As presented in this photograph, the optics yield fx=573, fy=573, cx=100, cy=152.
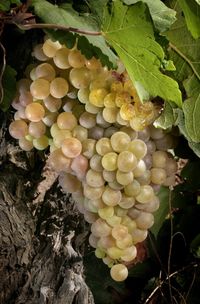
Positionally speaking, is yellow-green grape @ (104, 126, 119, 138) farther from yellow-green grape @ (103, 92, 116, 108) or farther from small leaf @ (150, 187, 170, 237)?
small leaf @ (150, 187, 170, 237)

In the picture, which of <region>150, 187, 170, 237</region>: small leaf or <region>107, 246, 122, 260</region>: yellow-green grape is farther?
<region>150, 187, 170, 237</region>: small leaf

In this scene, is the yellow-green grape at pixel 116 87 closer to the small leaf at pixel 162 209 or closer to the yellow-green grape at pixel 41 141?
the yellow-green grape at pixel 41 141

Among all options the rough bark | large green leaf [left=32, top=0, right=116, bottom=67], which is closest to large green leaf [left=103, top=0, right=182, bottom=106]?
large green leaf [left=32, top=0, right=116, bottom=67]

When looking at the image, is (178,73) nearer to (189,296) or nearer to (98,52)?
(98,52)

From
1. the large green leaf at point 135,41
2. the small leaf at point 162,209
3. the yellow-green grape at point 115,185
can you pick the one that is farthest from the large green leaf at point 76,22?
the small leaf at point 162,209

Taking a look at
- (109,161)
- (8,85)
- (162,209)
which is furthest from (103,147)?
(162,209)

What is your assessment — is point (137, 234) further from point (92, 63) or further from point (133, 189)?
point (92, 63)
